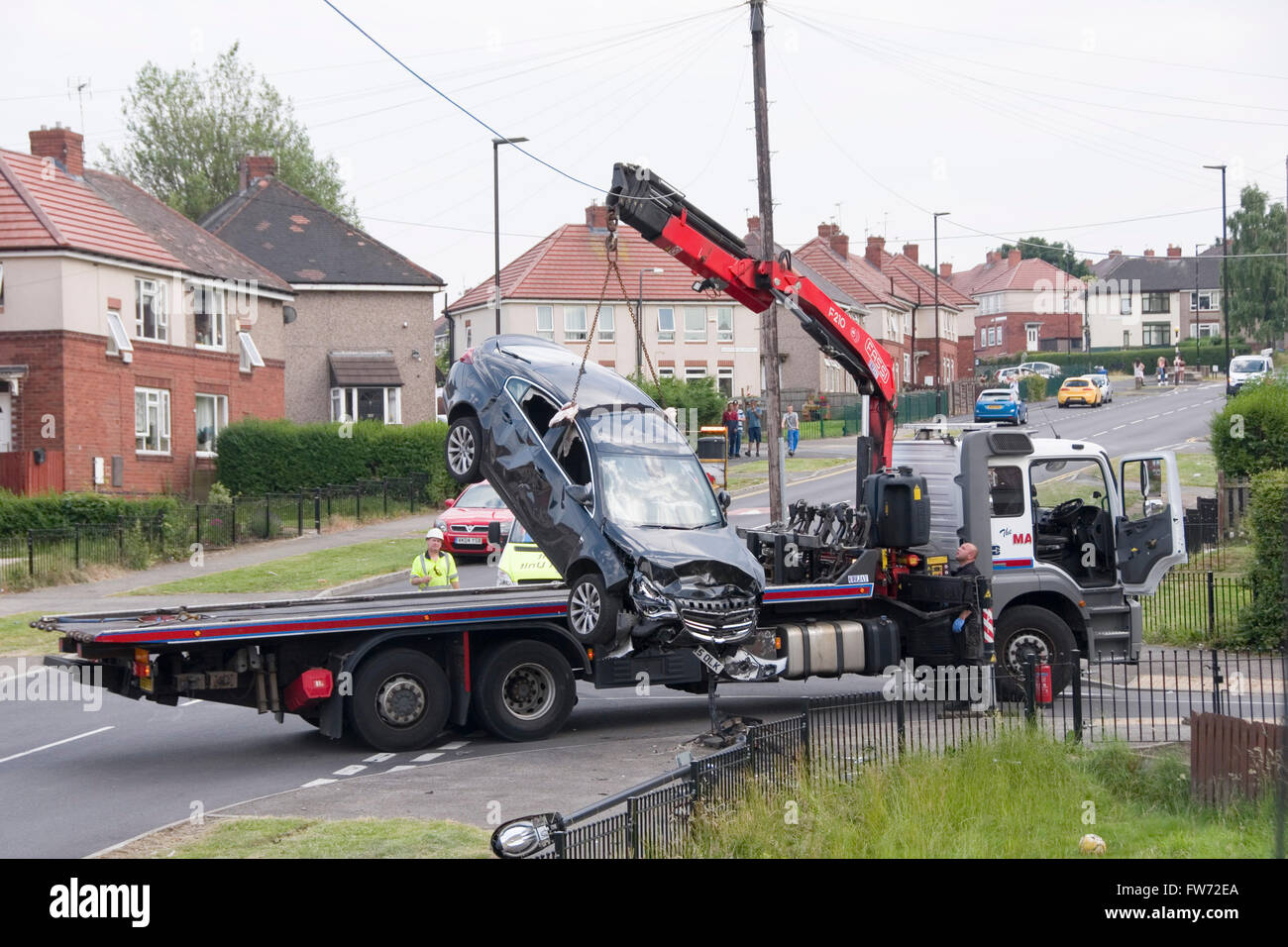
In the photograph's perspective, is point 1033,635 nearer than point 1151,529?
Yes

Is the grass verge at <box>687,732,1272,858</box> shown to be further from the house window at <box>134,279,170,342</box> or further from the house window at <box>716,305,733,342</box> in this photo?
the house window at <box>716,305,733,342</box>

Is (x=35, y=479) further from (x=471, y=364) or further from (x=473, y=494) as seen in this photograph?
(x=471, y=364)

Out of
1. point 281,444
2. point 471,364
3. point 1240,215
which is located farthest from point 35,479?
point 1240,215

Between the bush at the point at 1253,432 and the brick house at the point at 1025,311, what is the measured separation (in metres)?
89.2

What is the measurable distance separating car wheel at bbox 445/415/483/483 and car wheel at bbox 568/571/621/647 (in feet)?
7.05

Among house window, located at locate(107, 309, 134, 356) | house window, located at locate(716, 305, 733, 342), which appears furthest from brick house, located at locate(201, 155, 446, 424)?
house window, located at locate(716, 305, 733, 342)

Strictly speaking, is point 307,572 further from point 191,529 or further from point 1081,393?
point 1081,393

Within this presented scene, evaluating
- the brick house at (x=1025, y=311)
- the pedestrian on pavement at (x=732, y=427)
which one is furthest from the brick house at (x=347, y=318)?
the brick house at (x=1025, y=311)

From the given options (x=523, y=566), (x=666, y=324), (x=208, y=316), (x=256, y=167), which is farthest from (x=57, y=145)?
(x=666, y=324)

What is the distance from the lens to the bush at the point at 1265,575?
19469mm

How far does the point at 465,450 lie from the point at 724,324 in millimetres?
58027

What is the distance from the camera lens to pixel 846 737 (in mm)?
12102

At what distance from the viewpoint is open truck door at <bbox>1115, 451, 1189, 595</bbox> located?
53.4ft

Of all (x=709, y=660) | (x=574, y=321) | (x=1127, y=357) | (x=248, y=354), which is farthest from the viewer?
(x=1127, y=357)
